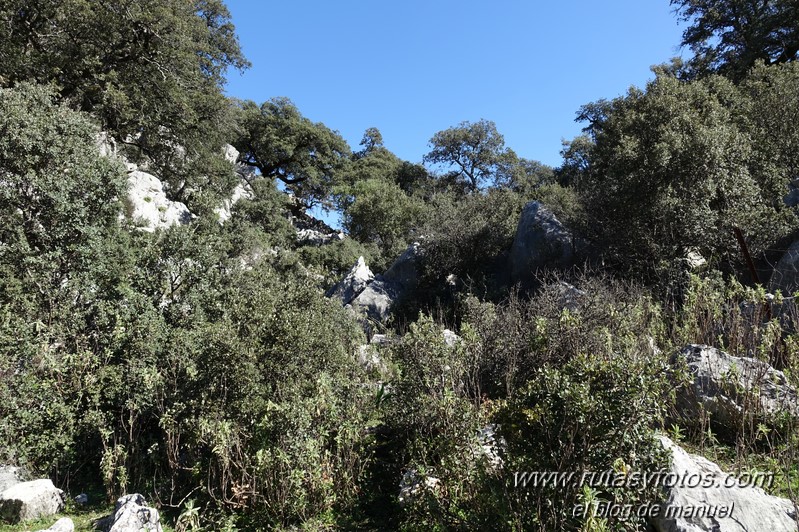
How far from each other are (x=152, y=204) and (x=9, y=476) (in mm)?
14087

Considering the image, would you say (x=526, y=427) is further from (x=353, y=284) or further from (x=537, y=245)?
(x=353, y=284)

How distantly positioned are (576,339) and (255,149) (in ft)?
99.8


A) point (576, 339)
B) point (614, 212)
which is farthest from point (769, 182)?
point (576, 339)

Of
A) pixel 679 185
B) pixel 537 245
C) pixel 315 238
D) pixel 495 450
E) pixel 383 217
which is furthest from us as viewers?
pixel 315 238

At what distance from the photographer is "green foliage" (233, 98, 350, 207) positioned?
3181 cm

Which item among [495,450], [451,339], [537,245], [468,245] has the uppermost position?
[468,245]

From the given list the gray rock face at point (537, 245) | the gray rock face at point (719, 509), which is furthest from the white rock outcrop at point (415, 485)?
the gray rock face at point (537, 245)

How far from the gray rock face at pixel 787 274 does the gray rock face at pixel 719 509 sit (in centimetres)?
795

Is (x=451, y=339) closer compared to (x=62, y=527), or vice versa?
(x=62, y=527)

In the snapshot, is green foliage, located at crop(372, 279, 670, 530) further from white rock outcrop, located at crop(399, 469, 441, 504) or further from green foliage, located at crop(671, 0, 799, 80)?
green foliage, located at crop(671, 0, 799, 80)

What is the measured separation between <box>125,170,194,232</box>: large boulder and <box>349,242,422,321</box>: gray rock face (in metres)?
7.68

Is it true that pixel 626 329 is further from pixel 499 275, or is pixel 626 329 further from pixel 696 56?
pixel 696 56

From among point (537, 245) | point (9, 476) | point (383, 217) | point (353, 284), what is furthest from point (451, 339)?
point (383, 217)

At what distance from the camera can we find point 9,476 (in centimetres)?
578
